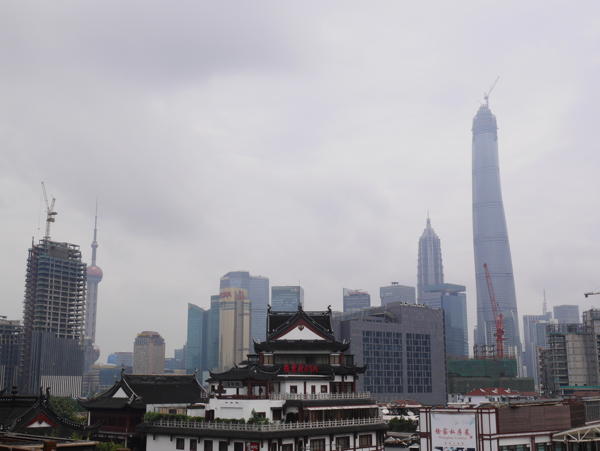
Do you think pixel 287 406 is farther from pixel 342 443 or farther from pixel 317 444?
pixel 342 443

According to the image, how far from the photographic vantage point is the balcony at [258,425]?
7969cm

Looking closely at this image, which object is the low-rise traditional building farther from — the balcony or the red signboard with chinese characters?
the balcony

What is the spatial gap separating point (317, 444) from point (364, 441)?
990 centimetres

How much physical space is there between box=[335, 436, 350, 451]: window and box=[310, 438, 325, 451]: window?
282cm

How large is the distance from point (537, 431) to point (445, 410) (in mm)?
10568

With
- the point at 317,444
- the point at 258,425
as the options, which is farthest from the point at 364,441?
the point at 258,425

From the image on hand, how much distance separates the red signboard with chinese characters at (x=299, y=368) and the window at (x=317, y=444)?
1202 centimetres

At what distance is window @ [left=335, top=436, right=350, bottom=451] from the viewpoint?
87956 millimetres

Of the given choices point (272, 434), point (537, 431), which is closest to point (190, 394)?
point (272, 434)

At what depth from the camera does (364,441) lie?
9219cm

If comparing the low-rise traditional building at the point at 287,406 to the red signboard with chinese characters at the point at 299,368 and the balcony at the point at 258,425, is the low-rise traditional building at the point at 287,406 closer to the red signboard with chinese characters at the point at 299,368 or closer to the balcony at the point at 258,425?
the red signboard with chinese characters at the point at 299,368

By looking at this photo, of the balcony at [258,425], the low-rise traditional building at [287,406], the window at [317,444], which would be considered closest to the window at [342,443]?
the low-rise traditional building at [287,406]

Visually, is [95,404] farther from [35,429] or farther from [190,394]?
[35,429]

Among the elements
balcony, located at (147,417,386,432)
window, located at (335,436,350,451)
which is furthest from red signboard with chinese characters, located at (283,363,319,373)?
window, located at (335,436,350,451)
